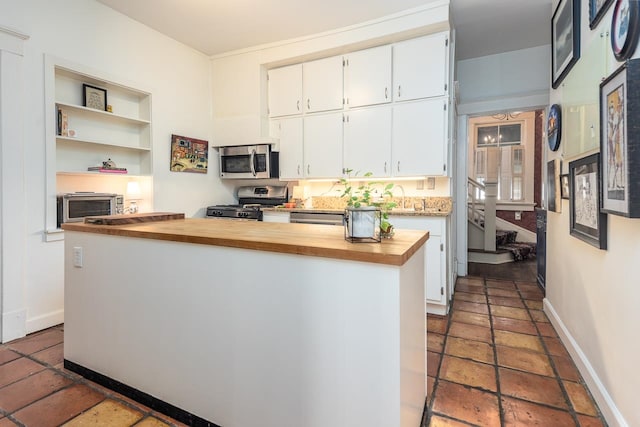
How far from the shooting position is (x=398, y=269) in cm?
109

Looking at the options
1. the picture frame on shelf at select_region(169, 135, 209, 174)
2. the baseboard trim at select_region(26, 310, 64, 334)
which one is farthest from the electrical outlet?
the picture frame on shelf at select_region(169, 135, 209, 174)

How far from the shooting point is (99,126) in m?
3.13

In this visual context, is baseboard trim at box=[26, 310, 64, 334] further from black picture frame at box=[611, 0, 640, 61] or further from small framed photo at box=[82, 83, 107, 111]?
black picture frame at box=[611, 0, 640, 61]

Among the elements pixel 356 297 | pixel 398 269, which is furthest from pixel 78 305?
pixel 398 269

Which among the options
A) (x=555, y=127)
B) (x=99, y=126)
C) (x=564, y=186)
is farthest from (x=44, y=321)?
(x=555, y=127)

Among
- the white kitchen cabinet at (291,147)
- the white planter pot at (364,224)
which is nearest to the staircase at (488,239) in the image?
the white kitchen cabinet at (291,147)

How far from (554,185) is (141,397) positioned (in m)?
3.31

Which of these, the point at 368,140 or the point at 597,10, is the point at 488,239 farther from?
the point at 597,10

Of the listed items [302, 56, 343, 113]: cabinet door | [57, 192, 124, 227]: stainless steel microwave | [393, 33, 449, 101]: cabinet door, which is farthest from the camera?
[302, 56, 343, 113]: cabinet door

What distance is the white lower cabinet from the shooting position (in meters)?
3.03

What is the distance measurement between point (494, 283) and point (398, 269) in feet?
11.8

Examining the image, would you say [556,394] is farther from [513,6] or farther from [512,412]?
[513,6]

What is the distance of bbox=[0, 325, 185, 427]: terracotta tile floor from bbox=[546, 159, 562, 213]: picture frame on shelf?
3057 millimetres

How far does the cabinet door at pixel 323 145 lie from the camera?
368 centimetres
